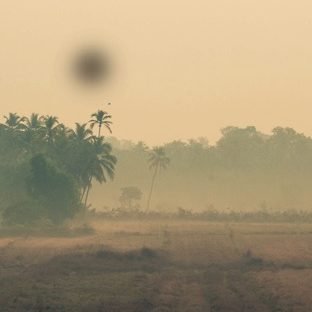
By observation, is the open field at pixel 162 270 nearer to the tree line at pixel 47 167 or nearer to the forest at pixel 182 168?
the tree line at pixel 47 167

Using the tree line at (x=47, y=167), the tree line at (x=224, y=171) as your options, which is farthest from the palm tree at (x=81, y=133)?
the tree line at (x=224, y=171)

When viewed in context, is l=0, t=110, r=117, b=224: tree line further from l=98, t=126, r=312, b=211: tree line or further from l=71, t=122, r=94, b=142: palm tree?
l=98, t=126, r=312, b=211: tree line

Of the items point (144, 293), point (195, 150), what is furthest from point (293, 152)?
point (144, 293)

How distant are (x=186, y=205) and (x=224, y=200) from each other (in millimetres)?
10116

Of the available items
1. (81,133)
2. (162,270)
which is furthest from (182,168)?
(162,270)

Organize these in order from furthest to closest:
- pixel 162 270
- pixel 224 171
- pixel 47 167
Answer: pixel 224 171, pixel 47 167, pixel 162 270

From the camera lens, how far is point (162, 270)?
37.6 m

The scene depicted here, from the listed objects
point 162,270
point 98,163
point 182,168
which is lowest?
point 162,270

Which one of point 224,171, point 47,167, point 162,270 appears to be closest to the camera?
point 162,270

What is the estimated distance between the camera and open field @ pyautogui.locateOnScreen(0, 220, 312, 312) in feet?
85.0

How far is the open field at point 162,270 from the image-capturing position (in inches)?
1021

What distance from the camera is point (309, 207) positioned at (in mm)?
116688

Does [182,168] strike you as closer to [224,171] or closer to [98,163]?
[224,171]

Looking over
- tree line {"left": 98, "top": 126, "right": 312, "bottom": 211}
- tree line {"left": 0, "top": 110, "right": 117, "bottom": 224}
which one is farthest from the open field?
tree line {"left": 98, "top": 126, "right": 312, "bottom": 211}
